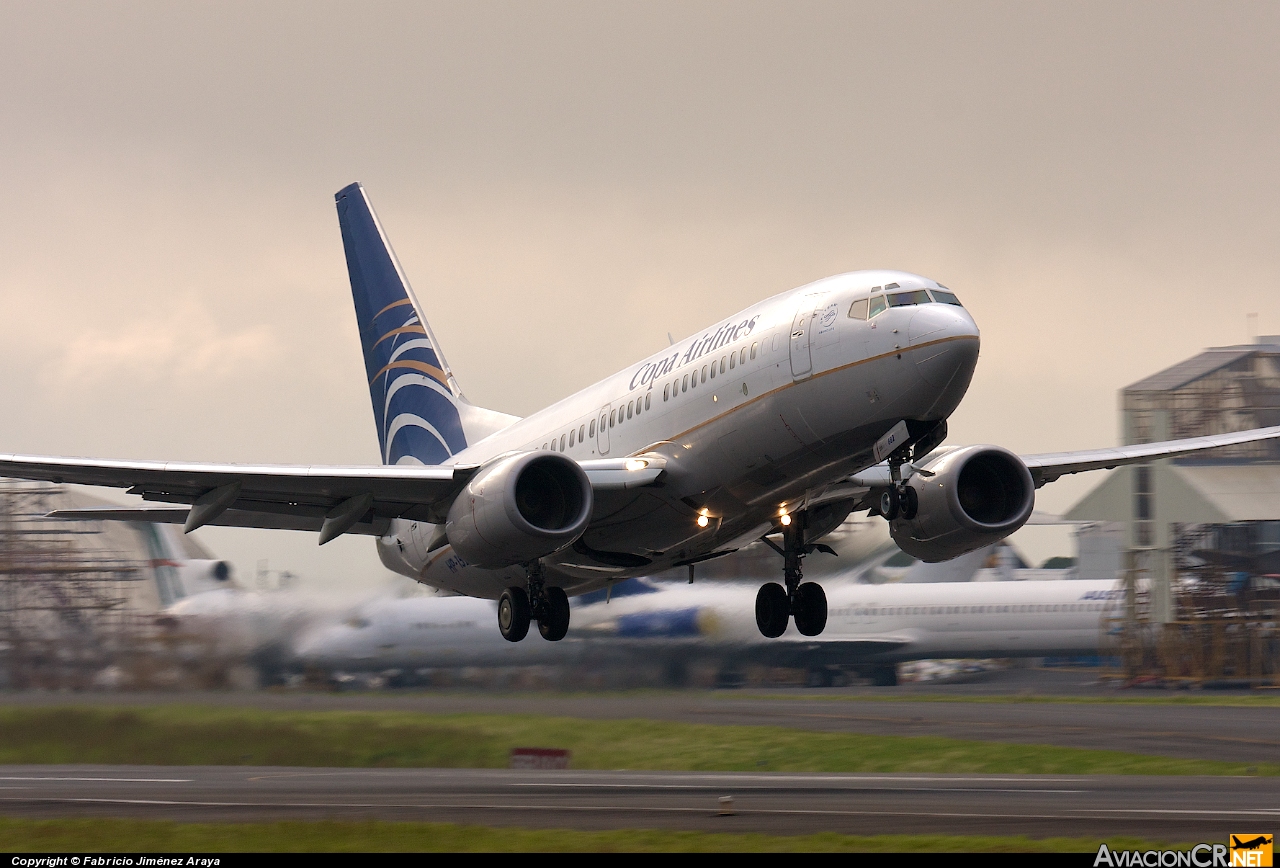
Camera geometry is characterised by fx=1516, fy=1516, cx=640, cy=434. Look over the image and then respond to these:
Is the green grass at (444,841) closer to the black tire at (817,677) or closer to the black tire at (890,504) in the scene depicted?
the black tire at (890,504)

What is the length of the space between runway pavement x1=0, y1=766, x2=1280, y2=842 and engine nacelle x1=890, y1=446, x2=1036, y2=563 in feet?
13.8

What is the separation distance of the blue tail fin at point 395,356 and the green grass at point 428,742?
7.03 meters

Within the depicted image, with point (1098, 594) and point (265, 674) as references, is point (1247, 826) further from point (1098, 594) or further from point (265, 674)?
point (1098, 594)

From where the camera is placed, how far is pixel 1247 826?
1927 centimetres

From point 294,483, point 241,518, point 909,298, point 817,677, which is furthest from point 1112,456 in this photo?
point 817,677

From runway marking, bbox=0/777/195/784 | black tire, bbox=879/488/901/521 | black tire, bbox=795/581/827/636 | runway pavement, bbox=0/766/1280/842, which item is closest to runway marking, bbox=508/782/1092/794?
runway pavement, bbox=0/766/1280/842

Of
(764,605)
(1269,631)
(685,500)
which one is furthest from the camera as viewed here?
(1269,631)

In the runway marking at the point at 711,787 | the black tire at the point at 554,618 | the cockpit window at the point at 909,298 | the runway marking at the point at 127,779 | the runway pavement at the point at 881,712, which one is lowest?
the runway marking at the point at 127,779

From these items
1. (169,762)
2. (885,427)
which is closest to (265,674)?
(169,762)

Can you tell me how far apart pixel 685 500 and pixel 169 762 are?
19.0 metres

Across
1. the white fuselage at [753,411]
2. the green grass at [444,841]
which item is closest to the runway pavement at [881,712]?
the white fuselage at [753,411]

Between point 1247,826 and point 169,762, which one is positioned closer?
point 1247,826

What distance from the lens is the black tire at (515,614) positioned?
27.2 metres

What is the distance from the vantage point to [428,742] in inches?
1447
